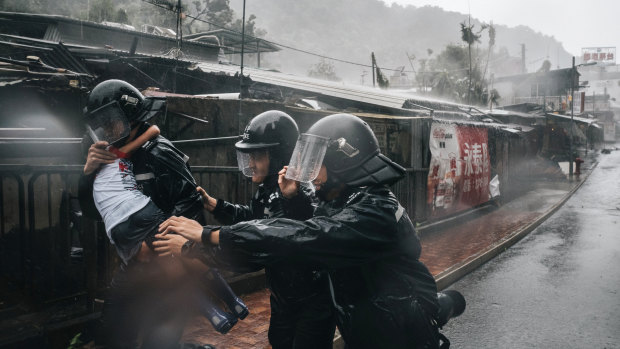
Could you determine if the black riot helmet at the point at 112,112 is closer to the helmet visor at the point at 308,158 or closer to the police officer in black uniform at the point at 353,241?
the police officer in black uniform at the point at 353,241

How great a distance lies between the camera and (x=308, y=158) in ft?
7.39

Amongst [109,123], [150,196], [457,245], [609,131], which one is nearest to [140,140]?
[109,123]

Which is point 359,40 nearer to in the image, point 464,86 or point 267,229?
point 464,86

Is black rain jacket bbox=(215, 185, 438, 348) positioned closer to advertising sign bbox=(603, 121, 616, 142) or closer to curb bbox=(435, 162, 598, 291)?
curb bbox=(435, 162, 598, 291)

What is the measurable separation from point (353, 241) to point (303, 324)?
3.09 ft

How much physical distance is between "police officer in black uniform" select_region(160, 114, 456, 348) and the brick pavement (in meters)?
2.49

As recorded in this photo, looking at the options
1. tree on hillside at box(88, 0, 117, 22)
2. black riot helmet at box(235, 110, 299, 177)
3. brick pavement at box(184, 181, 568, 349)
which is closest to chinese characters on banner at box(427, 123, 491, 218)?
brick pavement at box(184, 181, 568, 349)

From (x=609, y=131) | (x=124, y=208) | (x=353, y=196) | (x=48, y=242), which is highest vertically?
(x=609, y=131)

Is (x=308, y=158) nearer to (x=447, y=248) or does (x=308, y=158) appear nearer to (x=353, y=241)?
(x=353, y=241)

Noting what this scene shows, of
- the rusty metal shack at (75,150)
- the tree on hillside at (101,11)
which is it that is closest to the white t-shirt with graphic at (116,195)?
the rusty metal shack at (75,150)

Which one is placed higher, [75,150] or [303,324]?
[75,150]

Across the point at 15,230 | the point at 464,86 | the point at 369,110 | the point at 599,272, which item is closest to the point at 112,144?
the point at 15,230

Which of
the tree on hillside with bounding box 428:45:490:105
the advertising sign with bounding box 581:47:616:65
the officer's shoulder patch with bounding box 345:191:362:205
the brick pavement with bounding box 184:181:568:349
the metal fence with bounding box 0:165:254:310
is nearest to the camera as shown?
the officer's shoulder patch with bounding box 345:191:362:205

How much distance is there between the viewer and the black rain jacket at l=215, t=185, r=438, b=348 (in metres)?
1.93
